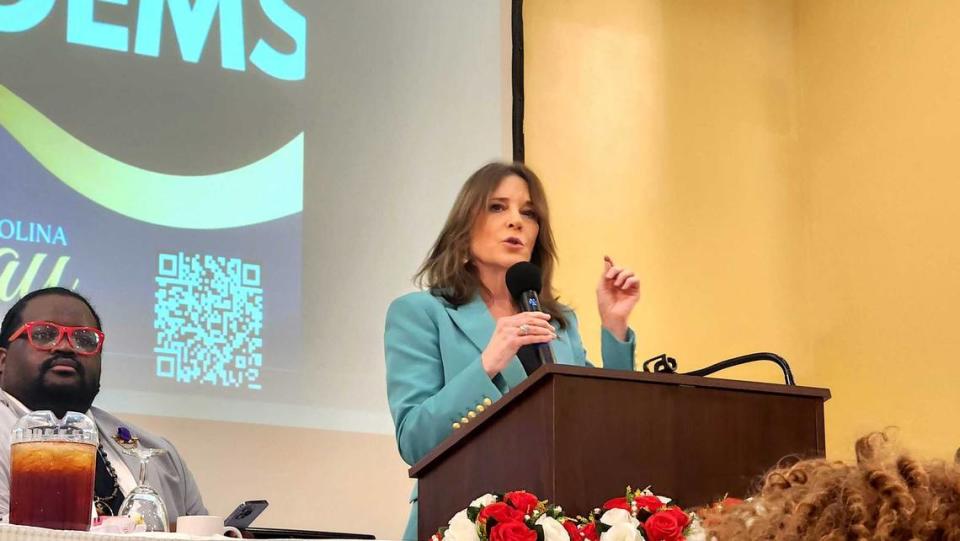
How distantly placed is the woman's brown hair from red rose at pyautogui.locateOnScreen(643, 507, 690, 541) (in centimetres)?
101

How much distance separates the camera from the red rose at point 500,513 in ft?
5.62

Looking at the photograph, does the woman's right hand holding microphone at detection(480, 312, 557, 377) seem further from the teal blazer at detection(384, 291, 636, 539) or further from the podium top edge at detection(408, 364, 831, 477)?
the podium top edge at detection(408, 364, 831, 477)

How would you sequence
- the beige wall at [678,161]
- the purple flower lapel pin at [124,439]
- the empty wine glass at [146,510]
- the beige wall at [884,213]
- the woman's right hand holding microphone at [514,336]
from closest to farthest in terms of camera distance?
1. the empty wine glass at [146,510]
2. the woman's right hand holding microphone at [514,336]
3. the purple flower lapel pin at [124,439]
4. the beige wall at [884,213]
5. the beige wall at [678,161]

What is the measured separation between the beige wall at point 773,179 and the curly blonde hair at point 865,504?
354 cm

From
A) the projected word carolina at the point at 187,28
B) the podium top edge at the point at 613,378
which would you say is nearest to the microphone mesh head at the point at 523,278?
the podium top edge at the point at 613,378

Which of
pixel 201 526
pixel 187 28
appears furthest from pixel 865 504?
pixel 187 28

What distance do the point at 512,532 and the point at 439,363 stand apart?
3.00 feet

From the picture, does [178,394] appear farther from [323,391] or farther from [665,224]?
[665,224]

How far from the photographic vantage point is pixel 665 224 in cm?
470

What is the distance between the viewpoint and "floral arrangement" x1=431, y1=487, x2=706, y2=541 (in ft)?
5.57

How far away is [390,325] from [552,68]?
214 centimetres

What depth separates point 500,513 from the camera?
1719mm

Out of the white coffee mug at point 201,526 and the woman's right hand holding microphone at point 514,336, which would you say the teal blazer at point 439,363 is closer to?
the woman's right hand holding microphone at point 514,336

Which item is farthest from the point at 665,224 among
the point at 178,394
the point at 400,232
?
the point at 178,394
